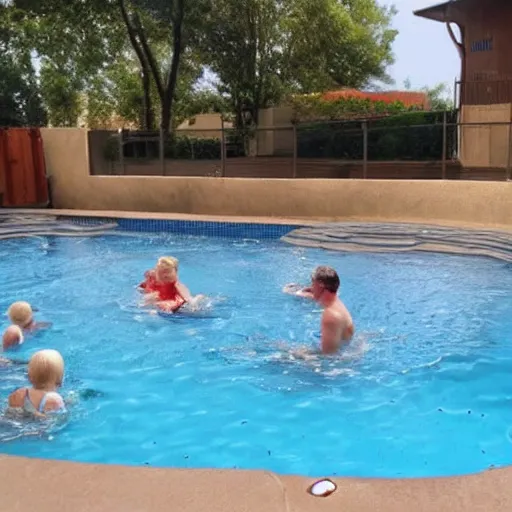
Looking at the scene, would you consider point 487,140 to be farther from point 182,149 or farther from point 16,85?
point 16,85

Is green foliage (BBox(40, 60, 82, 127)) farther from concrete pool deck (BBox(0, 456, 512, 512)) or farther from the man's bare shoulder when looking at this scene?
concrete pool deck (BBox(0, 456, 512, 512))

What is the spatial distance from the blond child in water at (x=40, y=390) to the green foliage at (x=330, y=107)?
2306cm

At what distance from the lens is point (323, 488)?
2436 millimetres

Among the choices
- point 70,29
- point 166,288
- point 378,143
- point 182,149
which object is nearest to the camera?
point 166,288

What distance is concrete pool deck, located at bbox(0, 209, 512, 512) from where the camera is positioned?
2318mm

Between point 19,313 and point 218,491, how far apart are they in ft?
13.0

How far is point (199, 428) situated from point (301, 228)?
7172 millimetres

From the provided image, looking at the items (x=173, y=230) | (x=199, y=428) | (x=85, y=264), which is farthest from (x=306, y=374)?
(x=173, y=230)

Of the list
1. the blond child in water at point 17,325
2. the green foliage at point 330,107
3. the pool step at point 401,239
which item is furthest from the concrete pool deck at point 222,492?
the green foliage at point 330,107

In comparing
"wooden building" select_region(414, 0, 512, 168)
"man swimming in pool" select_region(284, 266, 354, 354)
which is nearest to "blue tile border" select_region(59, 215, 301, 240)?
"wooden building" select_region(414, 0, 512, 168)

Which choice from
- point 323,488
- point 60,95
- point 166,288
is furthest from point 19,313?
point 60,95

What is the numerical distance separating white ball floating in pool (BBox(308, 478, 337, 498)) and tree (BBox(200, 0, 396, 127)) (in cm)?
2090

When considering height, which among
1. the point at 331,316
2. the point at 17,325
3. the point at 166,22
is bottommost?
the point at 17,325

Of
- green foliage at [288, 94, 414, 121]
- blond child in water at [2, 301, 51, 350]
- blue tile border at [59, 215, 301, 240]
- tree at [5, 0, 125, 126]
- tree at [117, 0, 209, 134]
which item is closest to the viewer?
blond child in water at [2, 301, 51, 350]
